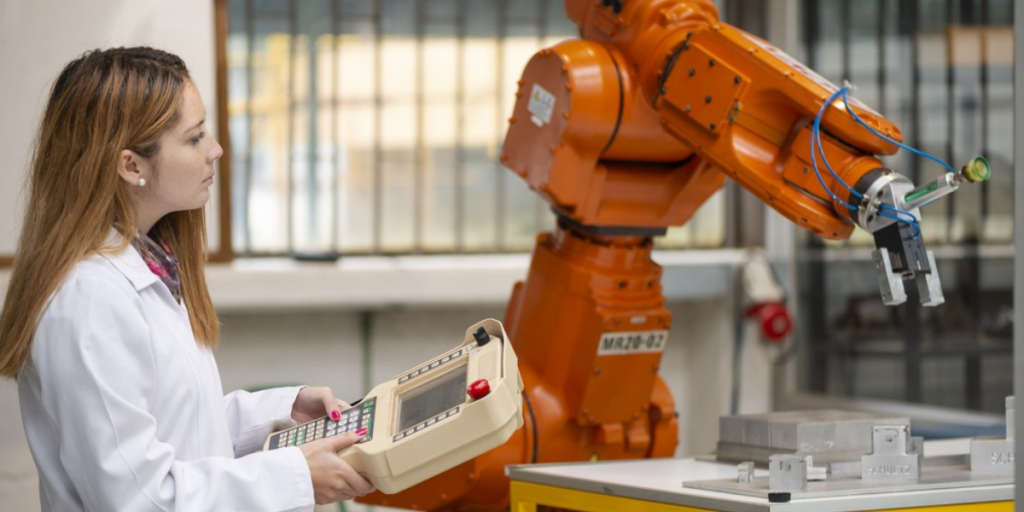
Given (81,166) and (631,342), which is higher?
(81,166)

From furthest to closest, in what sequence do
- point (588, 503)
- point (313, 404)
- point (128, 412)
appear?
1. point (588, 503)
2. point (313, 404)
3. point (128, 412)

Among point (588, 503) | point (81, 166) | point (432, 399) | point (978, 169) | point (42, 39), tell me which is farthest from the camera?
point (42, 39)

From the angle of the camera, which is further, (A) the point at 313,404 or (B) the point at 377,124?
(B) the point at 377,124

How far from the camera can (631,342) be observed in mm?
2523

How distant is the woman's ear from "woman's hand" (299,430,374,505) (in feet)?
1.40

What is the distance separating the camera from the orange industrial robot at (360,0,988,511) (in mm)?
2189

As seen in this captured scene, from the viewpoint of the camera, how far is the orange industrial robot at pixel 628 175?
2189 millimetres

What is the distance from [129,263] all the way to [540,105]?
1.08m

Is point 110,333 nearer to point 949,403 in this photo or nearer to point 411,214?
point 411,214

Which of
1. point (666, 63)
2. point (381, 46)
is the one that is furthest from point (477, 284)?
point (666, 63)

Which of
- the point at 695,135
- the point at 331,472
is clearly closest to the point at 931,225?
the point at 695,135

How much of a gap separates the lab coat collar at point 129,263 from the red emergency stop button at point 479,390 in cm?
45

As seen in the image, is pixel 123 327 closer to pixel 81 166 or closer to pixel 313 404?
pixel 81 166

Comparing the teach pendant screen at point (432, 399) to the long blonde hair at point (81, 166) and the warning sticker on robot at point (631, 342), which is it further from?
the warning sticker on robot at point (631, 342)
